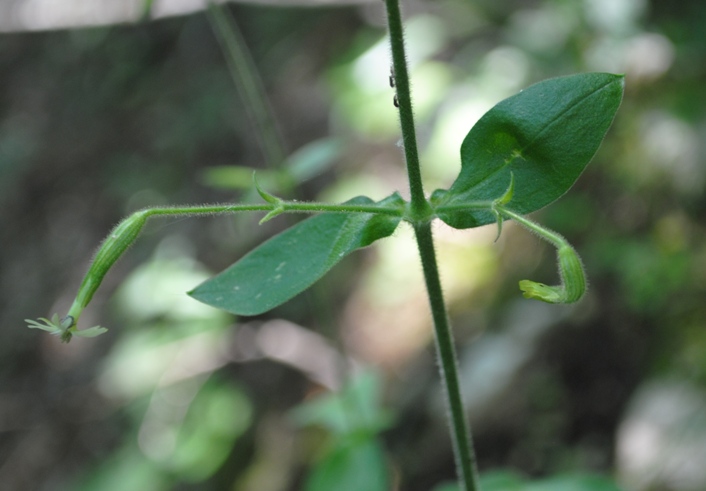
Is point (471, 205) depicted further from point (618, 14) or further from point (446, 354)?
point (618, 14)

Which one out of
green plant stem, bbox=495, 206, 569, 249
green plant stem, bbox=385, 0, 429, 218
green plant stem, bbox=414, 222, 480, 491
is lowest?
green plant stem, bbox=414, 222, 480, 491

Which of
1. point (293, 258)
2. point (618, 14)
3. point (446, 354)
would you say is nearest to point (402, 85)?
point (293, 258)

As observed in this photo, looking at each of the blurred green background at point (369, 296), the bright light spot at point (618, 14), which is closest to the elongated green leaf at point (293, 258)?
the blurred green background at point (369, 296)

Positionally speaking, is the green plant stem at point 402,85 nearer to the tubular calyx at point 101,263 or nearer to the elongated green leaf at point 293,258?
the elongated green leaf at point 293,258

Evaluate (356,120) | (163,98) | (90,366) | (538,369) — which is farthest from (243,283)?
(163,98)

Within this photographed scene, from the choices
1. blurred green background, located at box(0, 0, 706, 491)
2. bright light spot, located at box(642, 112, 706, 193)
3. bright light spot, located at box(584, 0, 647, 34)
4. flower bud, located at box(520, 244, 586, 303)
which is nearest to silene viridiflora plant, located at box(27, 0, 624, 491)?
flower bud, located at box(520, 244, 586, 303)

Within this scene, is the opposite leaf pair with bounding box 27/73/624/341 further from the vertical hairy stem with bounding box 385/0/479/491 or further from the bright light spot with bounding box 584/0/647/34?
the bright light spot with bounding box 584/0/647/34
